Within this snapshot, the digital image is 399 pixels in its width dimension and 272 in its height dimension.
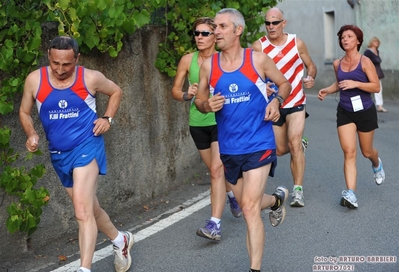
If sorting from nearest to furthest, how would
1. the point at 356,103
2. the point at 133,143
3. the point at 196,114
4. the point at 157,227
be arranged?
1. the point at 196,114
2. the point at 157,227
3. the point at 356,103
4. the point at 133,143

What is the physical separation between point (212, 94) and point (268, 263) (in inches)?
54.9

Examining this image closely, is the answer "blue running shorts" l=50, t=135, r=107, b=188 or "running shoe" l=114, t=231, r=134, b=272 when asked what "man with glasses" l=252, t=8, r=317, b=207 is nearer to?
"running shoe" l=114, t=231, r=134, b=272

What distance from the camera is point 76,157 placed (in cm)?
594

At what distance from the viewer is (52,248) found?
23.5 feet

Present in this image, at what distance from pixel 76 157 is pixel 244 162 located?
1.21m

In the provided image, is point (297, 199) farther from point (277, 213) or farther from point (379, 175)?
point (277, 213)

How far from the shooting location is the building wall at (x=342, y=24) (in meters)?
22.7

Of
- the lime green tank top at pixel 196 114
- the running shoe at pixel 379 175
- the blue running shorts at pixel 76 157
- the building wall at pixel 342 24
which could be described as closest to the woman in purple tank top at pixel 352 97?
the running shoe at pixel 379 175

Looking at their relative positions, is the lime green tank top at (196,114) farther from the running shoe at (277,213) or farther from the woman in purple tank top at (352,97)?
the woman in purple tank top at (352,97)

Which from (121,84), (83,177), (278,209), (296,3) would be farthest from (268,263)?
(296,3)

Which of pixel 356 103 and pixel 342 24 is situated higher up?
pixel 356 103

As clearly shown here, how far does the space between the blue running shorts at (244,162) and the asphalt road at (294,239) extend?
2.43 feet

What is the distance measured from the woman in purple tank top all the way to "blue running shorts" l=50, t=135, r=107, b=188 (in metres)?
2.91

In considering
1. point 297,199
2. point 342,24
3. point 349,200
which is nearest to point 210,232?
point 297,199
